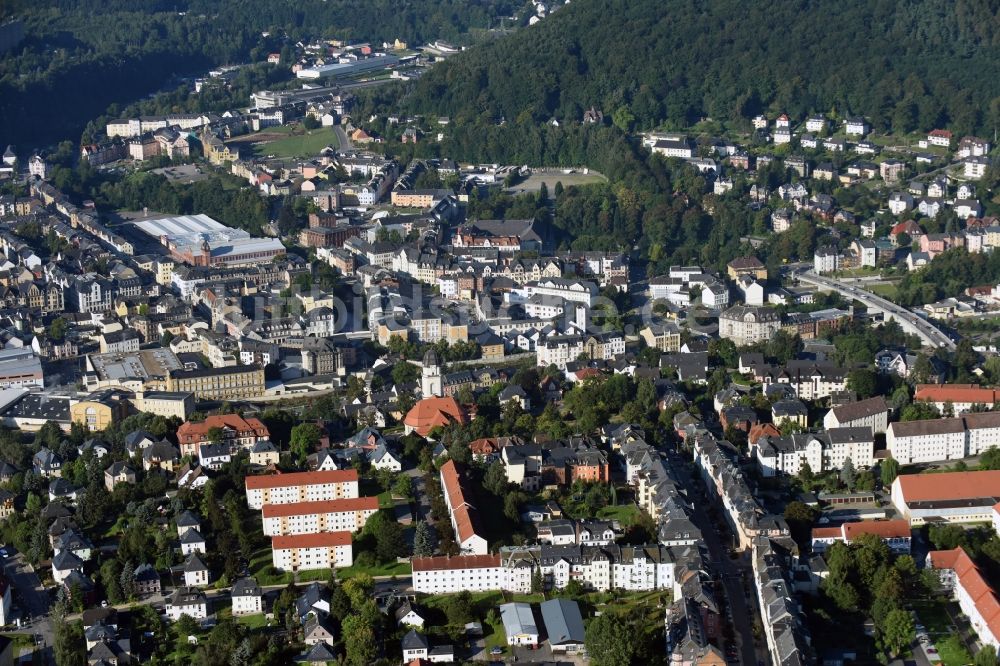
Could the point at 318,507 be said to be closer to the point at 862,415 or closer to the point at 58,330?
the point at 862,415

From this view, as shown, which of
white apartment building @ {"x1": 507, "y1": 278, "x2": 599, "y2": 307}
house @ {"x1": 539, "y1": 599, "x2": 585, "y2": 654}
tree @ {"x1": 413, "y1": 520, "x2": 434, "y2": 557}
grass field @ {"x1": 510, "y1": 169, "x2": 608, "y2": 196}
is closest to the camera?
house @ {"x1": 539, "y1": 599, "x2": 585, "y2": 654}

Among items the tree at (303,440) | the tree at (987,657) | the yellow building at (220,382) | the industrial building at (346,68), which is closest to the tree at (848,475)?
the tree at (987,657)

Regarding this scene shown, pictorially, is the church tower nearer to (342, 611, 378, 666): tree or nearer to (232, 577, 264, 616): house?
(232, 577, 264, 616): house

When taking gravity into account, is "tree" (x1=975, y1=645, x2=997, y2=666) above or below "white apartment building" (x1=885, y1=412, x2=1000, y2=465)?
below

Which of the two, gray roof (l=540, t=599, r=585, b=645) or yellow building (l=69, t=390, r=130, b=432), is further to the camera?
yellow building (l=69, t=390, r=130, b=432)

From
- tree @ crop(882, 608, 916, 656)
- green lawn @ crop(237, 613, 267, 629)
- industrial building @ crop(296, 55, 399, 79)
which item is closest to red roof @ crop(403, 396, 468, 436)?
green lawn @ crop(237, 613, 267, 629)

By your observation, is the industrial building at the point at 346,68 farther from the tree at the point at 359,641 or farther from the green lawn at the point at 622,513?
the tree at the point at 359,641
